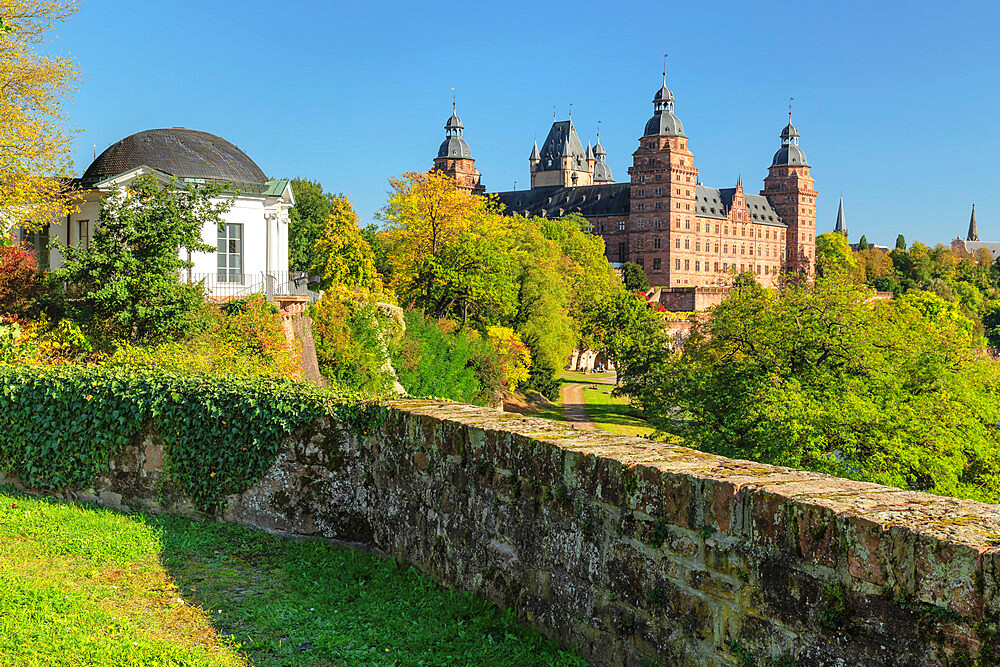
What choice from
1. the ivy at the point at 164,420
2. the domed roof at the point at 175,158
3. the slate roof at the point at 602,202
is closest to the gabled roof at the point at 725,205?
the slate roof at the point at 602,202

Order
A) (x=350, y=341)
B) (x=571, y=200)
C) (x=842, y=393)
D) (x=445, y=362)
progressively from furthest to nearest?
1. (x=571, y=200)
2. (x=445, y=362)
3. (x=350, y=341)
4. (x=842, y=393)

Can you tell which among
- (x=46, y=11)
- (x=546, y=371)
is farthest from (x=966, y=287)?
(x=46, y=11)

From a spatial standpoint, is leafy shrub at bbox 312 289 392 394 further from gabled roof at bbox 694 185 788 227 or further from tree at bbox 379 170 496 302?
gabled roof at bbox 694 185 788 227

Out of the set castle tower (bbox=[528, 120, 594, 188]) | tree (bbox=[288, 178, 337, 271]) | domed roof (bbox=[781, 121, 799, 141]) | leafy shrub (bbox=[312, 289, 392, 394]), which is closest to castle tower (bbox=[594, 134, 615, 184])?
castle tower (bbox=[528, 120, 594, 188])

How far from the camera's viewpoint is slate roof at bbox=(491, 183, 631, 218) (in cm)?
14544

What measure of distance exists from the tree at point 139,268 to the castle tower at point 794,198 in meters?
151

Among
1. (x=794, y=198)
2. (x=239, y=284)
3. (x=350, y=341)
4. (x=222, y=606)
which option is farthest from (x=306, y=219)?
(x=794, y=198)

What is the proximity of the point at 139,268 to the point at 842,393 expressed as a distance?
18.3m

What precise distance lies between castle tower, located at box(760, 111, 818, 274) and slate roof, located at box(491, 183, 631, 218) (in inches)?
1330

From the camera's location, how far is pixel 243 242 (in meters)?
23.8

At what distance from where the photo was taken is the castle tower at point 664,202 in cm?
13612

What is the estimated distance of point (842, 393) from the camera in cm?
2352

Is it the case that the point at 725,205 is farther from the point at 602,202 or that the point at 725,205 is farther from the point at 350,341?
the point at 350,341

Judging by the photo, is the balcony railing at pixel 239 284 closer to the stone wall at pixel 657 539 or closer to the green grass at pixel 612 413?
the stone wall at pixel 657 539
